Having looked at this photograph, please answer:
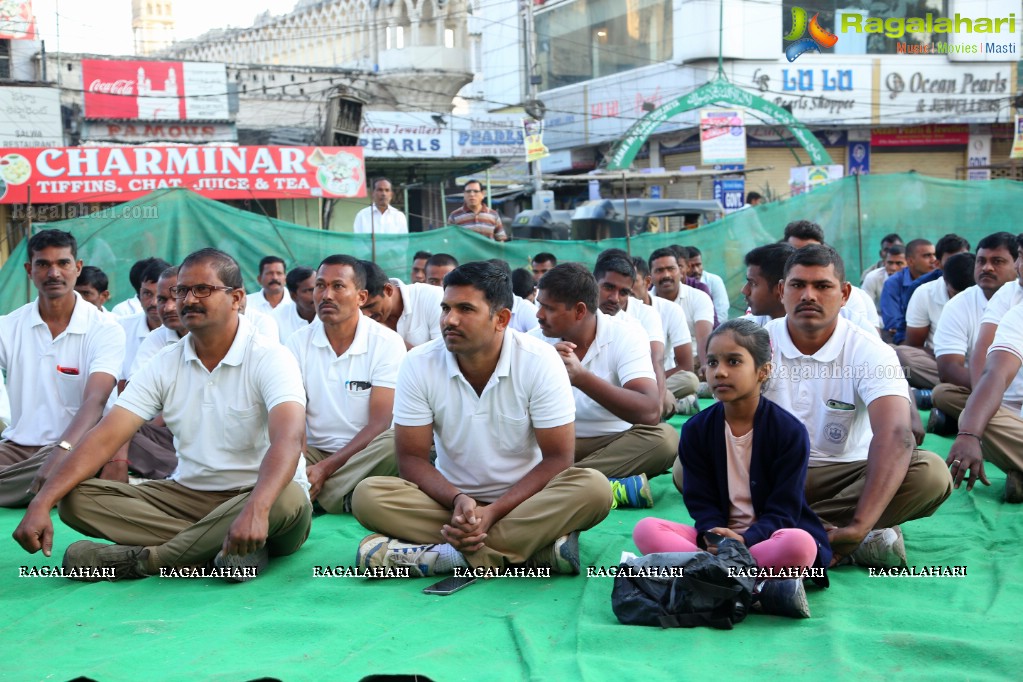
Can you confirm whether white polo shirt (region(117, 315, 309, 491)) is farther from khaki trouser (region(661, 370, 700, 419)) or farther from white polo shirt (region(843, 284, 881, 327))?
khaki trouser (region(661, 370, 700, 419))

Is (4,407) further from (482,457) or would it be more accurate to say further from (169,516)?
(482,457)

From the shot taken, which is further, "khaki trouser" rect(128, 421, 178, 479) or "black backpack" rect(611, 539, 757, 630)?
"khaki trouser" rect(128, 421, 178, 479)

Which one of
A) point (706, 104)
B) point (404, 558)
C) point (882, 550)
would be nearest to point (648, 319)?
point (882, 550)

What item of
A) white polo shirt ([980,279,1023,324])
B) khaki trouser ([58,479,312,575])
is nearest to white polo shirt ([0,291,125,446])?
khaki trouser ([58,479,312,575])

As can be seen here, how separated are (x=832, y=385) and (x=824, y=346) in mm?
173

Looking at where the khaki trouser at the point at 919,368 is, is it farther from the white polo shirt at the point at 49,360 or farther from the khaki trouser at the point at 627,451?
the white polo shirt at the point at 49,360

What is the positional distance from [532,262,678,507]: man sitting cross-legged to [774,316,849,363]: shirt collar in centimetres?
101

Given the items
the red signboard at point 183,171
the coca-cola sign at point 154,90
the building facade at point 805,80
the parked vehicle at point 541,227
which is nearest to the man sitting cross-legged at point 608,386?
the red signboard at point 183,171

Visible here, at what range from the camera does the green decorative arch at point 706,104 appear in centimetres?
2439

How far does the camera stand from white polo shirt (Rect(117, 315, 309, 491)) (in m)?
4.48

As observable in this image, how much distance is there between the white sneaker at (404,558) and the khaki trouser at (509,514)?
0.14 feet

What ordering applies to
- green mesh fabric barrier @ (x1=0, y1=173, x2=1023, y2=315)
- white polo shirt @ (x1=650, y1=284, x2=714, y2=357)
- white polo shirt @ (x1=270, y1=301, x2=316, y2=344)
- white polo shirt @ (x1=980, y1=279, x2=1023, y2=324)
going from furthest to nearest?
green mesh fabric barrier @ (x1=0, y1=173, x2=1023, y2=315)
white polo shirt @ (x1=650, y1=284, x2=714, y2=357)
white polo shirt @ (x1=270, y1=301, x2=316, y2=344)
white polo shirt @ (x1=980, y1=279, x2=1023, y2=324)

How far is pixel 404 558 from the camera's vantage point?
4.41 m

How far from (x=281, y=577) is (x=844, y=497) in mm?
2394
